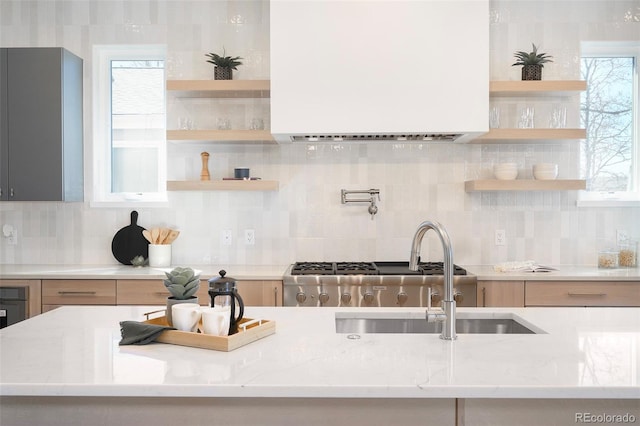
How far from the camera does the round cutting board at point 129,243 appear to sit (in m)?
4.23

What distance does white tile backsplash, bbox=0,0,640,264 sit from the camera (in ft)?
13.8

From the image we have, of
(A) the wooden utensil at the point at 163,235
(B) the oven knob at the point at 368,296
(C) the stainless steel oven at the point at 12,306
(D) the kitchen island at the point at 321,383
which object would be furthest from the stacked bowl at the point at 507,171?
(C) the stainless steel oven at the point at 12,306

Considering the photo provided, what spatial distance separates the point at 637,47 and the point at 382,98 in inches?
82.5

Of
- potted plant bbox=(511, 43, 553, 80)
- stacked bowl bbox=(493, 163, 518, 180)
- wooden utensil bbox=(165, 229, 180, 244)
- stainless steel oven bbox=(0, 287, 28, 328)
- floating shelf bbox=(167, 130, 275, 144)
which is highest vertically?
potted plant bbox=(511, 43, 553, 80)

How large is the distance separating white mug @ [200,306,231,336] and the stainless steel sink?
629mm

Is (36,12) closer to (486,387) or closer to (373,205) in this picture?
(373,205)

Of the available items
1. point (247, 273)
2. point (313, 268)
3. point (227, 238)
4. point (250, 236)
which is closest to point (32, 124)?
point (227, 238)

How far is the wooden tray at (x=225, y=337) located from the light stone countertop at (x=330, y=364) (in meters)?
0.02

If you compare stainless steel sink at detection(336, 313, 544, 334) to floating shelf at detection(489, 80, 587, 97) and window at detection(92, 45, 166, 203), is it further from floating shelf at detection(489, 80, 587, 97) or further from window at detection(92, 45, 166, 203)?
window at detection(92, 45, 166, 203)

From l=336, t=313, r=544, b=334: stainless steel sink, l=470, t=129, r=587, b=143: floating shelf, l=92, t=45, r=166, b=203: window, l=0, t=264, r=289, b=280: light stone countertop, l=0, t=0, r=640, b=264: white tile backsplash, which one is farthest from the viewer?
l=92, t=45, r=166, b=203: window

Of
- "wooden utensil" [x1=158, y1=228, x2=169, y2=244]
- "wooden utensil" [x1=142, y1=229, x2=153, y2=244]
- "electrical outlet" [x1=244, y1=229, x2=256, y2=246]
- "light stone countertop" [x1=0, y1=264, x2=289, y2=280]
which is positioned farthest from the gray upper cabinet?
"electrical outlet" [x1=244, y1=229, x2=256, y2=246]

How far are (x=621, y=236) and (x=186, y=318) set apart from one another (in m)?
3.49

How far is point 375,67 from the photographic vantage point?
3.64 m

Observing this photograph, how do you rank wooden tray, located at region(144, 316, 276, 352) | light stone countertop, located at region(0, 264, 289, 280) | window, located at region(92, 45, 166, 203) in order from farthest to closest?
window, located at region(92, 45, 166, 203) < light stone countertop, located at region(0, 264, 289, 280) < wooden tray, located at region(144, 316, 276, 352)
